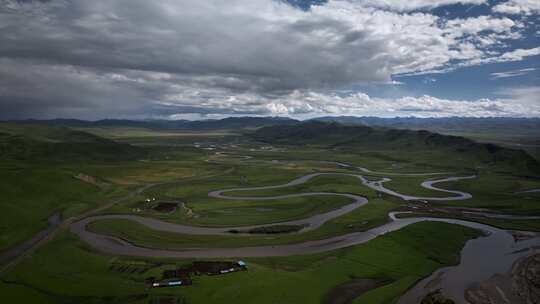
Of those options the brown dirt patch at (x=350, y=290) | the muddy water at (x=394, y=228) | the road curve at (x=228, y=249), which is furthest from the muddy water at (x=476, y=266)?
the road curve at (x=228, y=249)

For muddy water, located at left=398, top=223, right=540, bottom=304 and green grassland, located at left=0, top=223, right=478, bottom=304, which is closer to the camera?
green grassland, located at left=0, top=223, right=478, bottom=304

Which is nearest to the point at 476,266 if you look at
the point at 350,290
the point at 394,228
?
the point at 394,228

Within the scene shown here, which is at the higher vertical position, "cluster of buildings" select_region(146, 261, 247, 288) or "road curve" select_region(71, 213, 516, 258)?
"cluster of buildings" select_region(146, 261, 247, 288)

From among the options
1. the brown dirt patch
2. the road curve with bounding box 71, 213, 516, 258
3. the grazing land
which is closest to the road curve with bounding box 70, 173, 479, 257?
the road curve with bounding box 71, 213, 516, 258

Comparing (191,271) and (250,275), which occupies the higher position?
(250,275)

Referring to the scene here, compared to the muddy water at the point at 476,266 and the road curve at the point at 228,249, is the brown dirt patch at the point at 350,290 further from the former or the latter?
the road curve at the point at 228,249

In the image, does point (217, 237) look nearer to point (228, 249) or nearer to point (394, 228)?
point (228, 249)

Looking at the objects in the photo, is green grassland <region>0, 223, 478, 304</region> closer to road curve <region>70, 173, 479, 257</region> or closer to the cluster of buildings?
the cluster of buildings

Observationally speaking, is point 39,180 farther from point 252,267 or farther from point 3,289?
point 252,267
